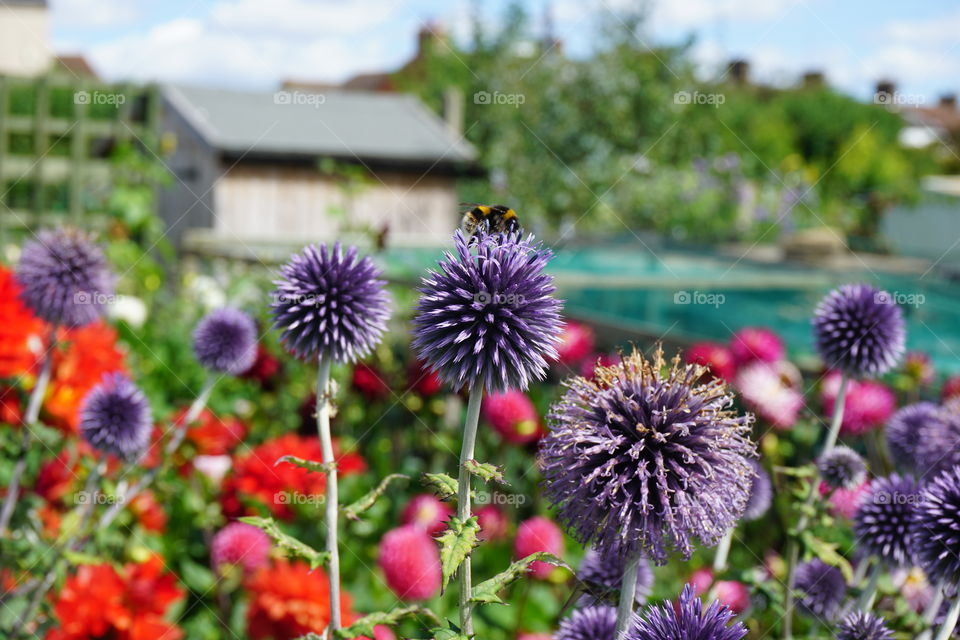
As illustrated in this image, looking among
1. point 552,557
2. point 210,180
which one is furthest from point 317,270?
point 210,180

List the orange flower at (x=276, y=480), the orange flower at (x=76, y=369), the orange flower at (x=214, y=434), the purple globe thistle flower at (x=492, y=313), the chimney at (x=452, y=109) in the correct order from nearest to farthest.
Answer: the purple globe thistle flower at (x=492, y=313) → the orange flower at (x=76, y=369) → the orange flower at (x=276, y=480) → the orange flower at (x=214, y=434) → the chimney at (x=452, y=109)

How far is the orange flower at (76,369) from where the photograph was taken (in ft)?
9.05

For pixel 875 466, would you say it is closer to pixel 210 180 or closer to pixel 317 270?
pixel 317 270

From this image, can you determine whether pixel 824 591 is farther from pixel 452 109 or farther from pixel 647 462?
pixel 452 109

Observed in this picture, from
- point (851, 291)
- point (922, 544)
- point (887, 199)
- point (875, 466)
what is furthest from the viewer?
point (887, 199)

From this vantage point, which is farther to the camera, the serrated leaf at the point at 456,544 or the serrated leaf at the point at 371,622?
the serrated leaf at the point at 371,622

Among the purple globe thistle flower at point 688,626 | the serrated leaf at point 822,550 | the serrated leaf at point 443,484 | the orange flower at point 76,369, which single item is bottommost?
the serrated leaf at point 822,550

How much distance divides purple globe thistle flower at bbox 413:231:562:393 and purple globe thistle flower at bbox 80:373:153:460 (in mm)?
1258

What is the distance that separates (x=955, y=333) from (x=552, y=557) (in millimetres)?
7700

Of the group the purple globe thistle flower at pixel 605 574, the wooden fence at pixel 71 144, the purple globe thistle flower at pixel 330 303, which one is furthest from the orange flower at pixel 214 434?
the wooden fence at pixel 71 144

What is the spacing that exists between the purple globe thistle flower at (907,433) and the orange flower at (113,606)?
1.87 meters

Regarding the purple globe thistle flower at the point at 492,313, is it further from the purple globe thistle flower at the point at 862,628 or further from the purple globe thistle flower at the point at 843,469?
the purple globe thistle flower at the point at 843,469

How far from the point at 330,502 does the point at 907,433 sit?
58.9 inches

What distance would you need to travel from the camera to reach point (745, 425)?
4.17 feet
